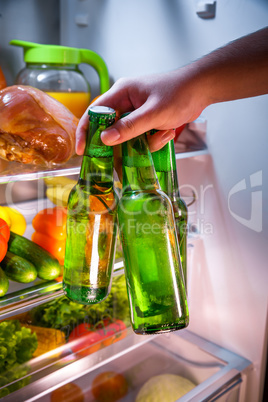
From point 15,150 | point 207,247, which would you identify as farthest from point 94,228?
point 207,247

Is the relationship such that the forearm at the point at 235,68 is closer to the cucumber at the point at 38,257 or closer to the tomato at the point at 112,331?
the cucumber at the point at 38,257

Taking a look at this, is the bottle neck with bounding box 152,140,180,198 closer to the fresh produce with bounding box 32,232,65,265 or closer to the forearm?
the forearm

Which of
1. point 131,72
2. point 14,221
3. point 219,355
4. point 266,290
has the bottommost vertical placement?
point 219,355

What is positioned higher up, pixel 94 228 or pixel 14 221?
pixel 94 228

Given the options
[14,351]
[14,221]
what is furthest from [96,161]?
[14,351]

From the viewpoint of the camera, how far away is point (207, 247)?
1.27 meters

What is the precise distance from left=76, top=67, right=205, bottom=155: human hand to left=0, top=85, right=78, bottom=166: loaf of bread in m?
0.24

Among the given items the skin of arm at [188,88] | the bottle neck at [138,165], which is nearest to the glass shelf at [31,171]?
the skin of arm at [188,88]

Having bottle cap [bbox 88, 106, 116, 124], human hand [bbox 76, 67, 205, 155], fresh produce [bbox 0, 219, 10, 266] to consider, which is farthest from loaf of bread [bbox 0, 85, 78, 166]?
bottle cap [bbox 88, 106, 116, 124]

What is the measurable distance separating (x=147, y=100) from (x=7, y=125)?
342 mm

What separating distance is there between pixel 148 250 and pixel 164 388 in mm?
792

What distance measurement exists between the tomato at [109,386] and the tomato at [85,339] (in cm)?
8

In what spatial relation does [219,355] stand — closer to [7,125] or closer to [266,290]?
[266,290]

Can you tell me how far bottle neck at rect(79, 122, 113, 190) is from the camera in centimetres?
52
